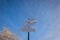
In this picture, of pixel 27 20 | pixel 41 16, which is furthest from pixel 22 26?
pixel 41 16

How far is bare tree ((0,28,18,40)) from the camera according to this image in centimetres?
235

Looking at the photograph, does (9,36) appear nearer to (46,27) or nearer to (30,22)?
(30,22)

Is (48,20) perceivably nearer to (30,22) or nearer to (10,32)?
(30,22)

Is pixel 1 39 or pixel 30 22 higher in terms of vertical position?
pixel 30 22

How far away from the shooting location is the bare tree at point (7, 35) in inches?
92.4

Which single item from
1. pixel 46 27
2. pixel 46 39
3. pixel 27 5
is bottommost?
pixel 46 39

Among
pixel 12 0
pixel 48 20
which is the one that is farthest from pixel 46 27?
pixel 12 0

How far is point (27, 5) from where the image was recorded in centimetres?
241

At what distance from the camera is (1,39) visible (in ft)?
7.72

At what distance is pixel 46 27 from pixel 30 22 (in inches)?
9.9

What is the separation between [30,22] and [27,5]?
0.27m

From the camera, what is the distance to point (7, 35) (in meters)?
2.35

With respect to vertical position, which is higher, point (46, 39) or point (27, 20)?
point (27, 20)

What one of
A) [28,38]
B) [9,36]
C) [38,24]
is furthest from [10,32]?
[38,24]
